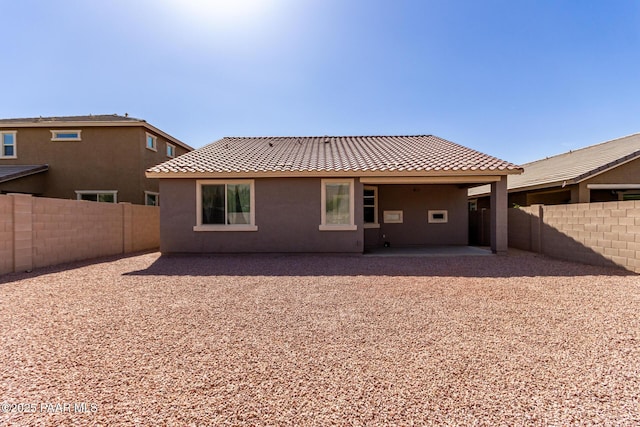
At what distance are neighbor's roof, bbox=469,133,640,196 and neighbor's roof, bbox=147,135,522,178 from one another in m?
3.78

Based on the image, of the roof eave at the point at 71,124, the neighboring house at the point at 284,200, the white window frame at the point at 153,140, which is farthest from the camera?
the white window frame at the point at 153,140

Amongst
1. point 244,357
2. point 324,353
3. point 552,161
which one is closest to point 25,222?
point 244,357

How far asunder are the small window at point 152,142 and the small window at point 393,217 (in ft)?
43.8

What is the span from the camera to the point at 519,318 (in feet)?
14.9

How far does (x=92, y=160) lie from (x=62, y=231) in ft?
28.8

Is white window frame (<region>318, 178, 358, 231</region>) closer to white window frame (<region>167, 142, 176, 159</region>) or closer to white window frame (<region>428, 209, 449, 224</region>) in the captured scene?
white window frame (<region>428, 209, 449, 224</region>)

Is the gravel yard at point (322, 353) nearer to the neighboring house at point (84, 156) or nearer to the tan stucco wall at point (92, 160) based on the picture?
the tan stucco wall at point (92, 160)

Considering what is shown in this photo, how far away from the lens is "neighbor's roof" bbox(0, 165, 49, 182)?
1409cm

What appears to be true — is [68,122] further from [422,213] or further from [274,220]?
[422,213]

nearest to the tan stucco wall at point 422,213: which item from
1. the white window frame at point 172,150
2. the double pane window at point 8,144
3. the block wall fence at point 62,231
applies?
the block wall fence at point 62,231

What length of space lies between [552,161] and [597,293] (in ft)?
48.1

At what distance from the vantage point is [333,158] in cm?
1176

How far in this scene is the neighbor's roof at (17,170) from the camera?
14.1 metres

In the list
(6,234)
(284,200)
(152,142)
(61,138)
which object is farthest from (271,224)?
(61,138)
